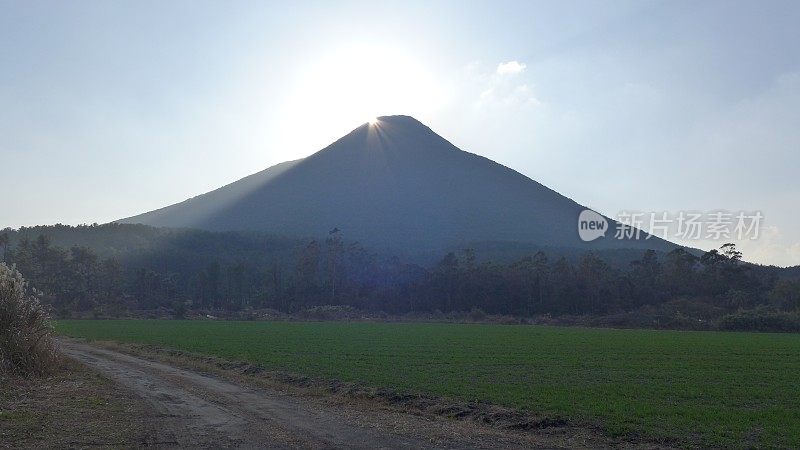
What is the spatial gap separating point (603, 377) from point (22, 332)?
748 inches

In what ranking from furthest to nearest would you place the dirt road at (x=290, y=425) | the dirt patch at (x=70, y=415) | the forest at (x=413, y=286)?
the forest at (x=413, y=286)
the dirt road at (x=290, y=425)
the dirt patch at (x=70, y=415)

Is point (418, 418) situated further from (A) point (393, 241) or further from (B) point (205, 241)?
→ (A) point (393, 241)

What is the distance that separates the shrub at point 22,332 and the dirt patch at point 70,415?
0.73 m

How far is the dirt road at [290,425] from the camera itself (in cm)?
1202

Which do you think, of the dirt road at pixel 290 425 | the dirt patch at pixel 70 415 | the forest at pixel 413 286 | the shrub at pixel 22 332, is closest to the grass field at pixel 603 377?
the dirt road at pixel 290 425

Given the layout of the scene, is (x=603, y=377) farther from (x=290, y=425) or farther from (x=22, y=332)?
(x=22, y=332)

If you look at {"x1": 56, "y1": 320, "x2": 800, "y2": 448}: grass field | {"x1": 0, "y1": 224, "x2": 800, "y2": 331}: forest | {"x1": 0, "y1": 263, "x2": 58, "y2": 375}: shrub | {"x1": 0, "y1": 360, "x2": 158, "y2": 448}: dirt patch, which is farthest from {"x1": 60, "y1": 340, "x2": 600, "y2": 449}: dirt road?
{"x1": 0, "y1": 224, "x2": 800, "y2": 331}: forest

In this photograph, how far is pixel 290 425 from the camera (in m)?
13.6

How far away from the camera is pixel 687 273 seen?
110 meters

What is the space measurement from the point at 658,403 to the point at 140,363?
69.2 feet

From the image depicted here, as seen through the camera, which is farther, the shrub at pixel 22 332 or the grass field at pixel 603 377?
the shrub at pixel 22 332

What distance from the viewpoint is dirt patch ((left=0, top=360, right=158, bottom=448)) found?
461 inches

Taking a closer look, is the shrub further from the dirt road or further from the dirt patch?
the dirt road

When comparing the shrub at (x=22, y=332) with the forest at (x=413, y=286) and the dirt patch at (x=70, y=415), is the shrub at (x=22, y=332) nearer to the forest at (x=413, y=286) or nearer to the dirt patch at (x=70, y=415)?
the dirt patch at (x=70, y=415)
